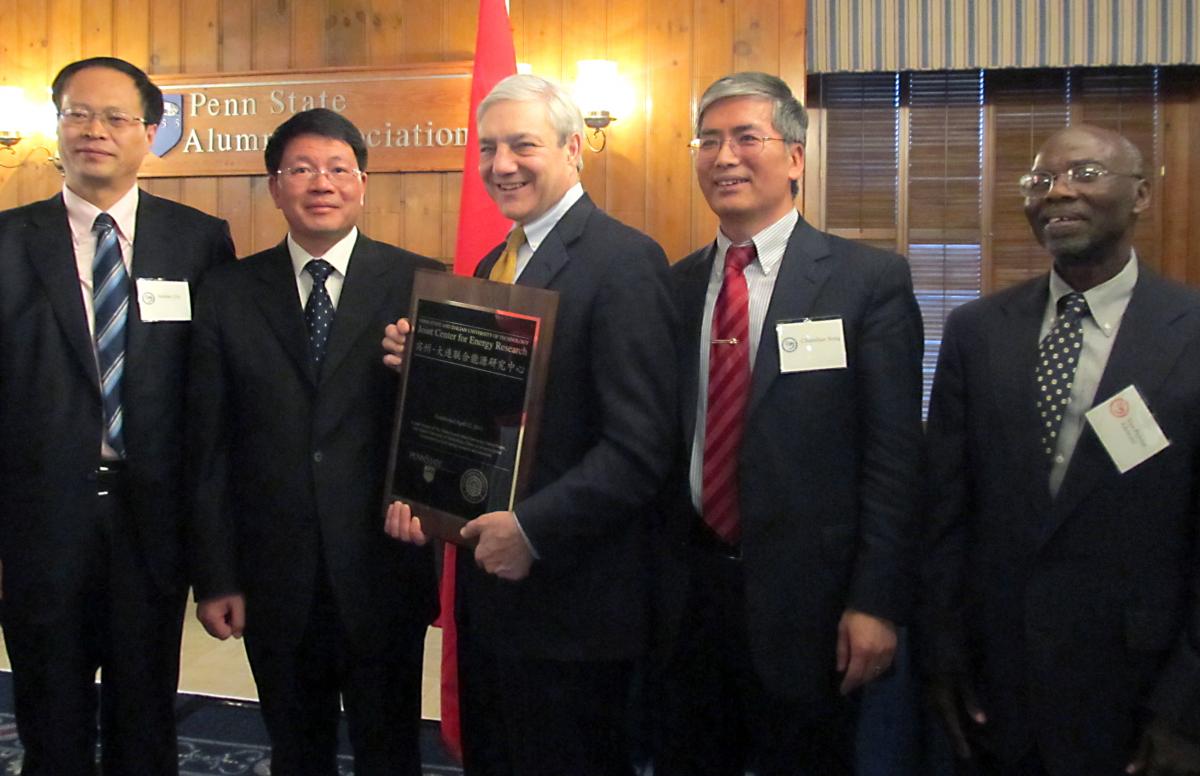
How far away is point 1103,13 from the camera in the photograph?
15.2ft

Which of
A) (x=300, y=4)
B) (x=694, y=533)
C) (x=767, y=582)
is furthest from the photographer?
(x=300, y=4)

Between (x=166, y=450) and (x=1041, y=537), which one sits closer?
(x=1041, y=537)

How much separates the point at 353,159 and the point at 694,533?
100 centimetres

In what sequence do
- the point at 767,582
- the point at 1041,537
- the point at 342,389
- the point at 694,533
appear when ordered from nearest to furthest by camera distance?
the point at 1041,537, the point at 767,582, the point at 694,533, the point at 342,389

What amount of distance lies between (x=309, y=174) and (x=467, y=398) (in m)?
0.63

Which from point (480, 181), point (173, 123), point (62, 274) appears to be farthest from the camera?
point (173, 123)

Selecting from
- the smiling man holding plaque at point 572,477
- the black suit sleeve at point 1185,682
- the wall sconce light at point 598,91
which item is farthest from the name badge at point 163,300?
the wall sconce light at point 598,91

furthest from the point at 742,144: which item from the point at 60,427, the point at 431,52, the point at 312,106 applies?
the point at 312,106

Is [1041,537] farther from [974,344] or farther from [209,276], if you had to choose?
[209,276]

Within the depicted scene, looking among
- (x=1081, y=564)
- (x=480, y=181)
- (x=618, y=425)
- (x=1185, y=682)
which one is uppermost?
(x=480, y=181)

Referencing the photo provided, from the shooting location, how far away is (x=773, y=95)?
173 centimetres

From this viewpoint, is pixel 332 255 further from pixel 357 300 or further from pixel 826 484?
pixel 826 484

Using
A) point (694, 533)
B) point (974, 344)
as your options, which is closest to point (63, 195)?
point (694, 533)

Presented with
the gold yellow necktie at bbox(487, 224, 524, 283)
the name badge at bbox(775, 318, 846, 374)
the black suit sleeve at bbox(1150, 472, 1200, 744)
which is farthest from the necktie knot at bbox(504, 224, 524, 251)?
the black suit sleeve at bbox(1150, 472, 1200, 744)
